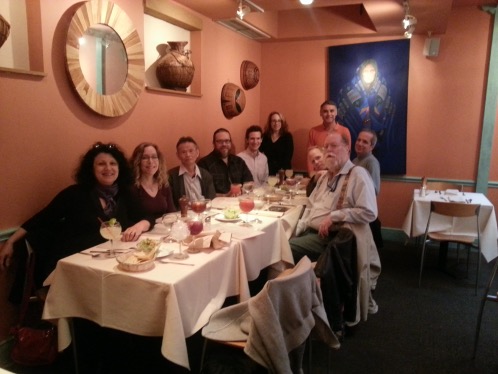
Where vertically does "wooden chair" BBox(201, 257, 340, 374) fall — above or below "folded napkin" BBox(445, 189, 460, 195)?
below

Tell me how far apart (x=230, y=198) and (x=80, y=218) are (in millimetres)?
1302

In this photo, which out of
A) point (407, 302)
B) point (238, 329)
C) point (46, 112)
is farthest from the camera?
point (407, 302)

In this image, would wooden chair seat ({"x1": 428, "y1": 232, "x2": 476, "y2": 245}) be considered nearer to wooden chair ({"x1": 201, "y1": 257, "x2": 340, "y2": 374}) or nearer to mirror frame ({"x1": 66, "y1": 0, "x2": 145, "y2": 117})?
wooden chair ({"x1": 201, "y1": 257, "x2": 340, "y2": 374})

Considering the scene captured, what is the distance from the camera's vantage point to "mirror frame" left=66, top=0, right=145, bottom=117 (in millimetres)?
2580

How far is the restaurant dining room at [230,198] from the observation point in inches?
69.7

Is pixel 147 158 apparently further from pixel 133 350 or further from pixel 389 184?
pixel 389 184

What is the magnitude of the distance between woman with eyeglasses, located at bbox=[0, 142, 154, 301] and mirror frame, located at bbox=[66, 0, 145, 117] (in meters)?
0.50

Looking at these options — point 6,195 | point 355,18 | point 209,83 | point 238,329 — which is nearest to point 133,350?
point 238,329

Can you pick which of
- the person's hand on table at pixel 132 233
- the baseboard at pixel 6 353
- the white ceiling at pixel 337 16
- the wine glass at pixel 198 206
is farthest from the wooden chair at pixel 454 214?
the baseboard at pixel 6 353

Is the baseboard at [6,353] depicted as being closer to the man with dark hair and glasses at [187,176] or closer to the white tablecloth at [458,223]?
the man with dark hair and glasses at [187,176]

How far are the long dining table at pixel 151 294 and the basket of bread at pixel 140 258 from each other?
1.0 inches

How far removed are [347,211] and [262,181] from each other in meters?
1.86

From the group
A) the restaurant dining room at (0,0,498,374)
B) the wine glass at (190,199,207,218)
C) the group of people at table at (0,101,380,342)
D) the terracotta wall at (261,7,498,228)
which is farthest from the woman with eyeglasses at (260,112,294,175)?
the wine glass at (190,199,207,218)

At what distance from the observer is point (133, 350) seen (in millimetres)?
2293
